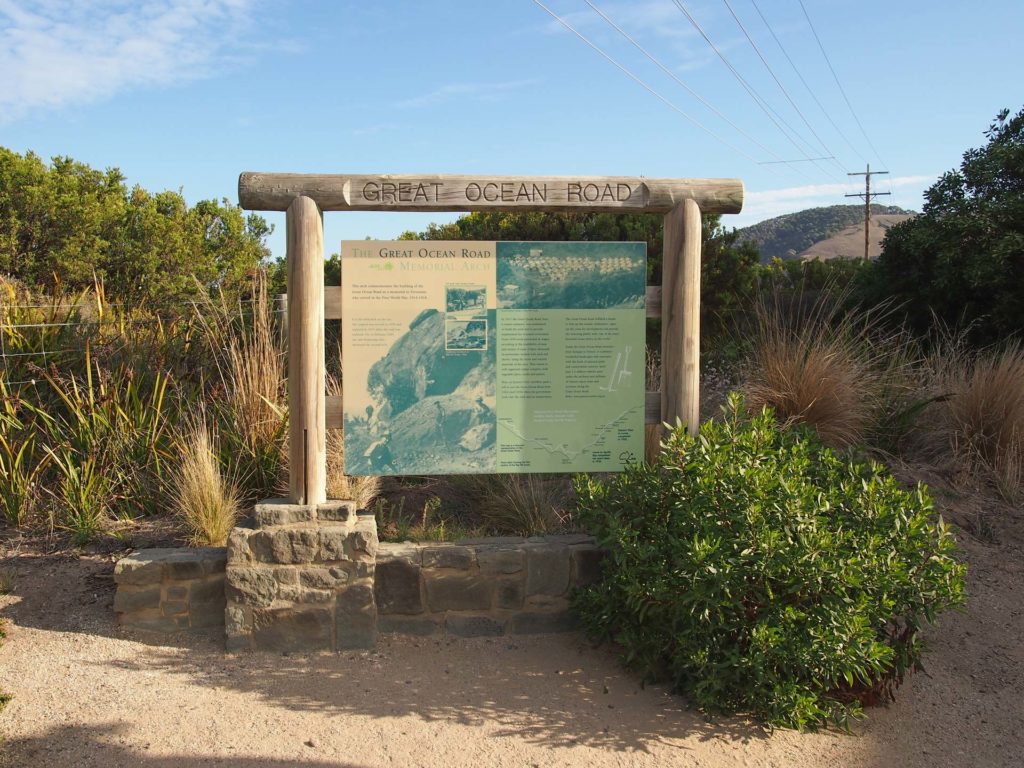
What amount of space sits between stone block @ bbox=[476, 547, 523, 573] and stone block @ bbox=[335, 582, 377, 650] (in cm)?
58

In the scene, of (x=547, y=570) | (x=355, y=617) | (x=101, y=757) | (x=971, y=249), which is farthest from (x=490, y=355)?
(x=971, y=249)

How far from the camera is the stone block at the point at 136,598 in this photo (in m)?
4.41

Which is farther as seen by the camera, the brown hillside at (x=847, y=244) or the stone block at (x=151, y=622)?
the brown hillside at (x=847, y=244)

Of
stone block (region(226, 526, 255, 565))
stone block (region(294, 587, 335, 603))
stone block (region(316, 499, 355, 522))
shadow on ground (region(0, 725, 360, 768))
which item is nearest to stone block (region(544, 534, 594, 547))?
stone block (region(316, 499, 355, 522))

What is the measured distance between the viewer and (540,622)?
4.54m

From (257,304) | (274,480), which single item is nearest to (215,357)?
(257,304)

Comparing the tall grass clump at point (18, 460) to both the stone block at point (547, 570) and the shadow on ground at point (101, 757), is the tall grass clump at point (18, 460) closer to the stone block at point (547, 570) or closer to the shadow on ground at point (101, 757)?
the shadow on ground at point (101, 757)

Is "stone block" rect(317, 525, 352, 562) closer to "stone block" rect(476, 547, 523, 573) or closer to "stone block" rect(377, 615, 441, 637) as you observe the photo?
"stone block" rect(377, 615, 441, 637)

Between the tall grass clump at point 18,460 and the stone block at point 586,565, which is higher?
the tall grass clump at point 18,460

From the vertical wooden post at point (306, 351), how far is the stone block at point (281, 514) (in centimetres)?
6

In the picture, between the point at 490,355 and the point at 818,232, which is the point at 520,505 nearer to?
the point at 490,355

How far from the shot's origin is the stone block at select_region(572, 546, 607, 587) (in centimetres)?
450

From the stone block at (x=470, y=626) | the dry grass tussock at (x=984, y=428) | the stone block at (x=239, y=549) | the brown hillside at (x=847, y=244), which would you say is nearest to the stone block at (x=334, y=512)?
the stone block at (x=239, y=549)

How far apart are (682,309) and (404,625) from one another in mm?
2227
